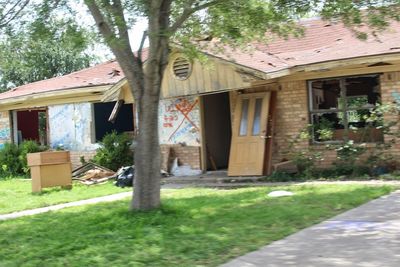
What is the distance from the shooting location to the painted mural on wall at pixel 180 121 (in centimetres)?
1563

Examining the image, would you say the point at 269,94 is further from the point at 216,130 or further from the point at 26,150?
the point at 26,150

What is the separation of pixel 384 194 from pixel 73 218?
535cm

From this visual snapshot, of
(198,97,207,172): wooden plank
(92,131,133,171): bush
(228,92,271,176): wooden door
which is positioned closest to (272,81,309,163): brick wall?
(228,92,271,176): wooden door

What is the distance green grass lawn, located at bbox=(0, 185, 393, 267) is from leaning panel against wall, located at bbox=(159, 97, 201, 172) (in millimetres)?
4856

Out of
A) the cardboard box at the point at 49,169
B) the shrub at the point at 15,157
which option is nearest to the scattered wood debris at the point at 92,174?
the cardboard box at the point at 49,169

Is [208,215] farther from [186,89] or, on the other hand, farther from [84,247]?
[186,89]

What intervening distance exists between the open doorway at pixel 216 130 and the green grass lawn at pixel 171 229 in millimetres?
5385

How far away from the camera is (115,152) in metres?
16.8

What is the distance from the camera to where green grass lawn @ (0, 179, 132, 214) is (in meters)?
11.7

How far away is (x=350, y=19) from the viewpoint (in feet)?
30.1

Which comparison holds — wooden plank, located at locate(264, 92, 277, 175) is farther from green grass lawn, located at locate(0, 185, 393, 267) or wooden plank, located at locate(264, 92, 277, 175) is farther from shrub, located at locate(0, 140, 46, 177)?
shrub, located at locate(0, 140, 46, 177)

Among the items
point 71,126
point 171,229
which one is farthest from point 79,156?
point 171,229

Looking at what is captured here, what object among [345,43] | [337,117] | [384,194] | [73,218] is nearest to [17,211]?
[73,218]

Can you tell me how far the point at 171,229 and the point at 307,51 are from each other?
8636mm
